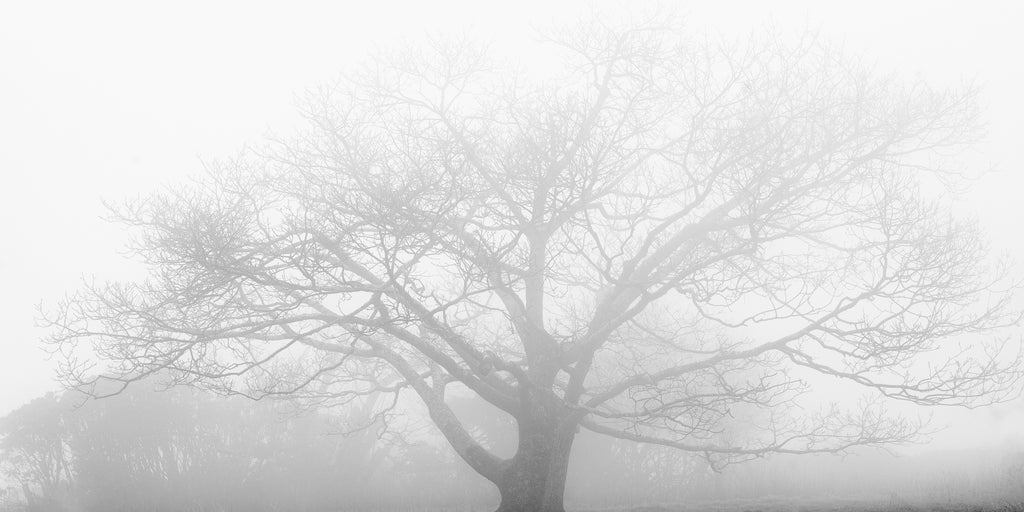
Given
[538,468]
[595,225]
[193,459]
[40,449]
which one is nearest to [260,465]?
[193,459]

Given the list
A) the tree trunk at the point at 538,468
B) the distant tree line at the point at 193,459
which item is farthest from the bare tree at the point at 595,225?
the distant tree line at the point at 193,459

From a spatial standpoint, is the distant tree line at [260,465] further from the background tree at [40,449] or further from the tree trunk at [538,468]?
the tree trunk at [538,468]

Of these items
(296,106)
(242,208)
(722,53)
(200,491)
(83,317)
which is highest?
(722,53)

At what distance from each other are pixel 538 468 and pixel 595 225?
4630mm

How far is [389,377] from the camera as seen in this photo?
62.5 feet

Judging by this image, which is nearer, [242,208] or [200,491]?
[242,208]

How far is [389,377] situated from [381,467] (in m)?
3.38

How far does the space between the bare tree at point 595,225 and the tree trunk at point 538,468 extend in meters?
0.04

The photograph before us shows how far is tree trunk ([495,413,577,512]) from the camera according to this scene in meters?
11.4

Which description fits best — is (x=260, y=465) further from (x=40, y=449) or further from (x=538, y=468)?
(x=538, y=468)

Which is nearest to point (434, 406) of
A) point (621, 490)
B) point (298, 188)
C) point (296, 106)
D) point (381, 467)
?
point (298, 188)

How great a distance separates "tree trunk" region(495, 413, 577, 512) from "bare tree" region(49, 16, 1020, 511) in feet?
0.12

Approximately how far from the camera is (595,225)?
539 inches

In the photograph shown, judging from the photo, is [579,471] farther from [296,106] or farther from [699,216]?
[296,106]
